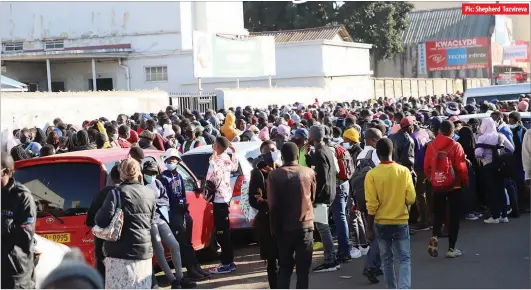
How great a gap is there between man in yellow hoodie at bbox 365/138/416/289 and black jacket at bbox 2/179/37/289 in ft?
11.2

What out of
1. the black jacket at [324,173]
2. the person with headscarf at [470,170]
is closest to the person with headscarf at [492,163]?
the person with headscarf at [470,170]

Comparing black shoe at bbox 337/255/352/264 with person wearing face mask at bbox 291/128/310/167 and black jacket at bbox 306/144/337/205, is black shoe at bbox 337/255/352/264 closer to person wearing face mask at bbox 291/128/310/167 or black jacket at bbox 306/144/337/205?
person wearing face mask at bbox 291/128/310/167

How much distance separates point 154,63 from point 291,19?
73.4ft

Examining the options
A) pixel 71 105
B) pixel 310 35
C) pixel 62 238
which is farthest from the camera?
pixel 310 35

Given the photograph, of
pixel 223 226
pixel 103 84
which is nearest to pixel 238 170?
pixel 223 226

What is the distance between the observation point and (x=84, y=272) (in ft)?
12.1

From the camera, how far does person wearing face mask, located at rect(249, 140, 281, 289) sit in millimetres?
8492

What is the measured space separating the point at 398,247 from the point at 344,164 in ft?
7.67

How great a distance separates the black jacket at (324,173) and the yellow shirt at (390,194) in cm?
101

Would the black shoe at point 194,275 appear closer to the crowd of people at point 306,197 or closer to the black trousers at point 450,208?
the crowd of people at point 306,197

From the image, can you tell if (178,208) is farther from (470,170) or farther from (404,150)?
(470,170)

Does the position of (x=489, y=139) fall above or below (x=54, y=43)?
below

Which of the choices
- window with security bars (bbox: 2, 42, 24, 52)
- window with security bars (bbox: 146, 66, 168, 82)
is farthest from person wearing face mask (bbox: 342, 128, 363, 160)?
window with security bars (bbox: 2, 42, 24, 52)

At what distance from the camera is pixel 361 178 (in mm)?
9484
